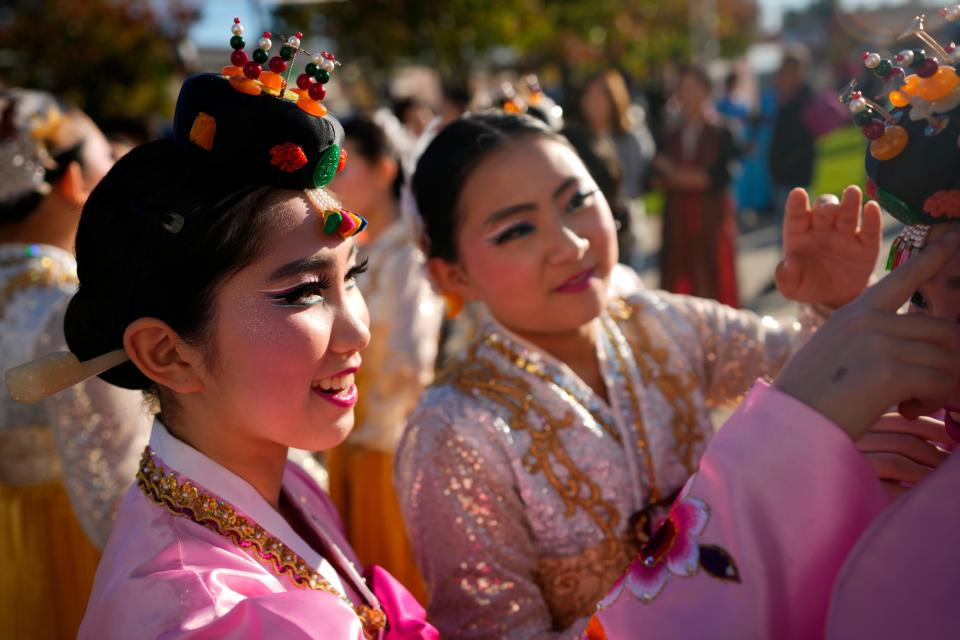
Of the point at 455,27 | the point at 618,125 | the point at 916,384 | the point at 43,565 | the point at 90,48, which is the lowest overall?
the point at 90,48

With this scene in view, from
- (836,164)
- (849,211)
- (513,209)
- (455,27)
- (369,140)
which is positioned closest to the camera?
(849,211)

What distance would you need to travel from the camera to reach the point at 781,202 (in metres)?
9.05

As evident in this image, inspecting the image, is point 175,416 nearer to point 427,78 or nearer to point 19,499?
point 19,499

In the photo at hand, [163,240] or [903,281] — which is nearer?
[903,281]

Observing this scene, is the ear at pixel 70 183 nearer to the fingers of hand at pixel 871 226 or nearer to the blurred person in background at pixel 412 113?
the fingers of hand at pixel 871 226

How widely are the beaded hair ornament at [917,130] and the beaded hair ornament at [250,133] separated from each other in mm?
796

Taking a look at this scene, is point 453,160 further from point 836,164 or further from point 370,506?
point 836,164

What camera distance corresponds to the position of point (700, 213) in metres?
Result: 7.07

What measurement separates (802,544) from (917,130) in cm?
55

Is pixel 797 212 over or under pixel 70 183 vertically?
over

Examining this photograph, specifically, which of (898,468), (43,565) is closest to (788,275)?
(898,468)

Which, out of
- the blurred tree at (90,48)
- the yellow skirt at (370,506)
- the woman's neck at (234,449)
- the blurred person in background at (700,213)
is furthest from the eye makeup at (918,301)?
the blurred tree at (90,48)

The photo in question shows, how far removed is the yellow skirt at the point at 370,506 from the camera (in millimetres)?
3510

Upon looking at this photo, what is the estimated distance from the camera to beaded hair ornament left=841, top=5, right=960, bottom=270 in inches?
42.9
